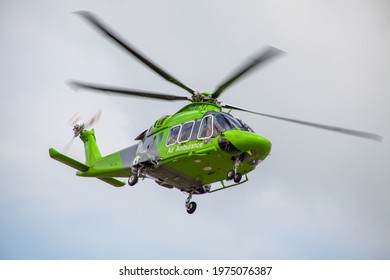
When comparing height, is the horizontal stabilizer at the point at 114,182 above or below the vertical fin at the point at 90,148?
below

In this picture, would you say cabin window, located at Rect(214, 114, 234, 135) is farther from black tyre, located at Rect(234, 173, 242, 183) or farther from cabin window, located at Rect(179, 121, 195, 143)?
black tyre, located at Rect(234, 173, 242, 183)

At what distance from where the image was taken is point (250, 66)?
22016 mm

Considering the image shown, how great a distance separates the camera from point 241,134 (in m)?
22.2

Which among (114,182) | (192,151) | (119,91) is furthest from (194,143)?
(114,182)

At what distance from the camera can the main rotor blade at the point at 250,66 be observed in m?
21.2

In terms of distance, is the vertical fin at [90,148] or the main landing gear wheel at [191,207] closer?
the main landing gear wheel at [191,207]

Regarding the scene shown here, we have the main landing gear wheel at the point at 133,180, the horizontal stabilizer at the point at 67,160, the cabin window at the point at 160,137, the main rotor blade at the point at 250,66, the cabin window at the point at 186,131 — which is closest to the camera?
the main rotor blade at the point at 250,66

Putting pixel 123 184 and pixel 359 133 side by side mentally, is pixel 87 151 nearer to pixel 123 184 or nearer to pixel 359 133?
pixel 123 184

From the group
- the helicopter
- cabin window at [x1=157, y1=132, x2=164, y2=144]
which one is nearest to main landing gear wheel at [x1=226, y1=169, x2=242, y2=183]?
the helicopter

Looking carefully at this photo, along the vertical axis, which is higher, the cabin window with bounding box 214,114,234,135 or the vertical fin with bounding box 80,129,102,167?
the vertical fin with bounding box 80,129,102,167

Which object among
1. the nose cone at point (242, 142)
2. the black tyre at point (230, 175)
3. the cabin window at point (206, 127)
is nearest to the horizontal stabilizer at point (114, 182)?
the cabin window at point (206, 127)

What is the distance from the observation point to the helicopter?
72.7ft

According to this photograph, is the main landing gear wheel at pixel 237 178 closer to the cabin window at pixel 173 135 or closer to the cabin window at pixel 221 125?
the cabin window at pixel 221 125

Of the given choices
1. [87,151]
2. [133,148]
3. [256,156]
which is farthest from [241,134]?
[87,151]
